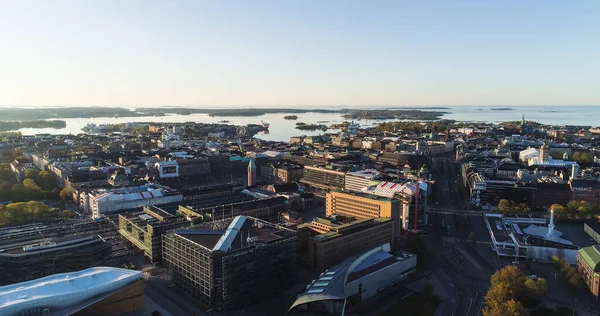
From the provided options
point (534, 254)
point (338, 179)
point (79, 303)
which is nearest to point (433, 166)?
point (338, 179)

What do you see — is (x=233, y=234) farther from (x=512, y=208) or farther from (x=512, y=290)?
(x=512, y=208)

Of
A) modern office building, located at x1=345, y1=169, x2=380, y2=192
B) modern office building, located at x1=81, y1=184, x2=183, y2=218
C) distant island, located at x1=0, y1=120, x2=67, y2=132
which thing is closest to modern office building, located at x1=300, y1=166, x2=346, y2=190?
modern office building, located at x1=345, y1=169, x2=380, y2=192

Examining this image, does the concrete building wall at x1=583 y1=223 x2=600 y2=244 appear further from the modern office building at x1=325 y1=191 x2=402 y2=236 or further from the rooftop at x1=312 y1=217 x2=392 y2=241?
the rooftop at x1=312 y1=217 x2=392 y2=241

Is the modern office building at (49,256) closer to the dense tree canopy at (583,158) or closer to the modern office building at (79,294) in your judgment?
the modern office building at (79,294)

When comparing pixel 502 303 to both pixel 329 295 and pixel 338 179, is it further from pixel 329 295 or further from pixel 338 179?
pixel 338 179

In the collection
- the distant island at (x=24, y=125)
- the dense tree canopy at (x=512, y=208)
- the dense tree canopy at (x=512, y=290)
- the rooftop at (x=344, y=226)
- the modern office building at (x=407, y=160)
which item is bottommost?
the dense tree canopy at (x=512, y=290)

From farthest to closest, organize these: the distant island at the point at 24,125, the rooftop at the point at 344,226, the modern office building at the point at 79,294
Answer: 1. the distant island at the point at 24,125
2. the rooftop at the point at 344,226
3. the modern office building at the point at 79,294

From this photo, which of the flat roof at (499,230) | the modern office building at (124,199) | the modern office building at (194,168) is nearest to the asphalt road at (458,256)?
the flat roof at (499,230)
